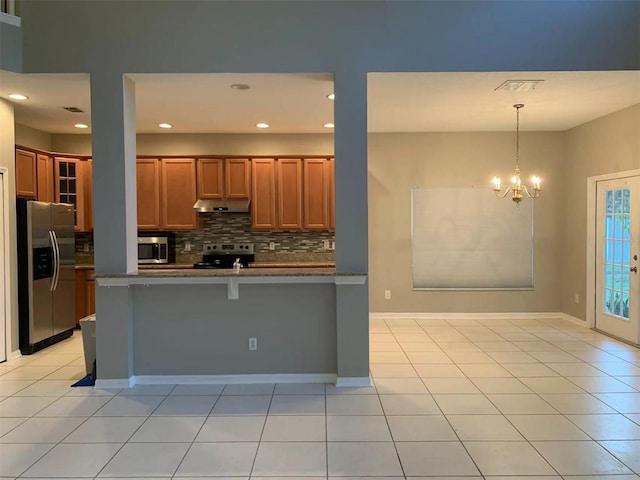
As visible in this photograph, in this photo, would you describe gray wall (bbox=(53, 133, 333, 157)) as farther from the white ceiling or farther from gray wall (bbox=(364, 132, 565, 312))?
gray wall (bbox=(364, 132, 565, 312))

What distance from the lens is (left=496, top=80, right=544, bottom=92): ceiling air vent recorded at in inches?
153

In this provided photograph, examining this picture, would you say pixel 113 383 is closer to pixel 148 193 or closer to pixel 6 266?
pixel 6 266

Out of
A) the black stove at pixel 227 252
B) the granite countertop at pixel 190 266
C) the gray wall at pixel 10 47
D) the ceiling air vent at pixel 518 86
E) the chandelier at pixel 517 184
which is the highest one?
the gray wall at pixel 10 47

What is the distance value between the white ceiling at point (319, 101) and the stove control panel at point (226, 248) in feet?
5.31

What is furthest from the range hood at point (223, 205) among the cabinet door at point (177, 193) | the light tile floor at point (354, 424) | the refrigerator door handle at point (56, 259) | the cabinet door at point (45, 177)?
the light tile floor at point (354, 424)

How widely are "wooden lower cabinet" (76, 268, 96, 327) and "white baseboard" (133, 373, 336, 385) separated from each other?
2441 millimetres

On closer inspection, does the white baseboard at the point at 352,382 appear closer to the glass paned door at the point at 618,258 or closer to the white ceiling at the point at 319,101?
the white ceiling at the point at 319,101

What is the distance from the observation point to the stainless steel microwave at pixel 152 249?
19.5 feet

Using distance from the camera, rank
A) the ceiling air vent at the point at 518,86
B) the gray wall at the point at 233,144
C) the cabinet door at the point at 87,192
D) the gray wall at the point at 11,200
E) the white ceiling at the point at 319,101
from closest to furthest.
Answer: the white ceiling at the point at 319,101
the ceiling air vent at the point at 518,86
the gray wall at the point at 11,200
the cabinet door at the point at 87,192
the gray wall at the point at 233,144

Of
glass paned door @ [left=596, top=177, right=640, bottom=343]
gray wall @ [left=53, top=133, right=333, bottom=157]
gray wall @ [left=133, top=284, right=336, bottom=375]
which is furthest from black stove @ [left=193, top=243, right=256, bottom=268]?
glass paned door @ [left=596, top=177, right=640, bottom=343]

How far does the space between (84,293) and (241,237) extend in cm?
220

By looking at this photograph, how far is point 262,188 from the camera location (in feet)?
19.7

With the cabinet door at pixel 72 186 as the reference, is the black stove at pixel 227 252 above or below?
below

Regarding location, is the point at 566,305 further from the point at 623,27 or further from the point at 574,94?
the point at 623,27
